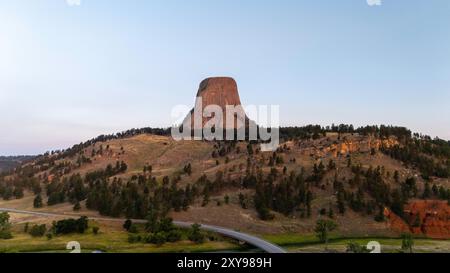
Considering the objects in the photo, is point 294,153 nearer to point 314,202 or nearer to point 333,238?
point 314,202

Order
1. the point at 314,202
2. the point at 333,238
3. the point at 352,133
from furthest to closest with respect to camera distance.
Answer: the point at 352,133, the point at 314,202, the point at 333,238

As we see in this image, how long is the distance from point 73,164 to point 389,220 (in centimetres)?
10429

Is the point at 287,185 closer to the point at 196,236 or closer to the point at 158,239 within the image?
the point at 196,236

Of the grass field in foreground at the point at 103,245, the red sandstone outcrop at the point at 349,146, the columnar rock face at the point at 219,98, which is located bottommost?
the grass field in foreground at the point at 103,245

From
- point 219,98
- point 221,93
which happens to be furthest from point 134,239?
point 221,93

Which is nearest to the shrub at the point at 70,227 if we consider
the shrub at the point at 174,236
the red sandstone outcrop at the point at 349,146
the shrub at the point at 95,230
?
the shrub at the point at 95,230

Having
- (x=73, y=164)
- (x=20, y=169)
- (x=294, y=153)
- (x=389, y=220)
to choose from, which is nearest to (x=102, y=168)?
(x=73, y=164)

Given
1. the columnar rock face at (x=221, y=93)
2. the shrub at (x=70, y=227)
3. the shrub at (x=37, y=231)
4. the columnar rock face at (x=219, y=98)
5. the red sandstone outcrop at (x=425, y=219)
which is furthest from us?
the columnar rock face at (x=221, y=93)

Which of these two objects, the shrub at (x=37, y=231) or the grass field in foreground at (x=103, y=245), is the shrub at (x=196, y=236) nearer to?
the grass field in foreground at (x=103, y=245)

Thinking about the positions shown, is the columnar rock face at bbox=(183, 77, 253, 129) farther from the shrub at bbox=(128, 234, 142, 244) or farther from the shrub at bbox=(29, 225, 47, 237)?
the shrub at bbox=(128, 234, 142, 244)

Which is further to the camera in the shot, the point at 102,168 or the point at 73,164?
the point at 73,164

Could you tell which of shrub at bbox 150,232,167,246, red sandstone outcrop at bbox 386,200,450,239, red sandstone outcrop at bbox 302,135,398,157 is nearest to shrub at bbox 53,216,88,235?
shrub at bbox 150,232,167,246
